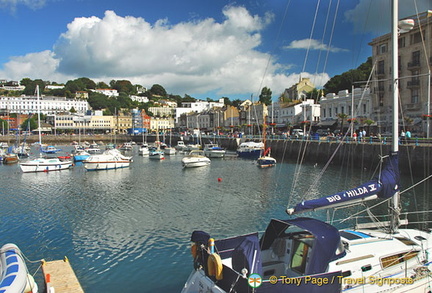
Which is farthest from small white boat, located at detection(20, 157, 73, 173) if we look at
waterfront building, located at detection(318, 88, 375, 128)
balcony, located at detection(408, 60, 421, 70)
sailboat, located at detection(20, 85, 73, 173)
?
balcony, located at detection(408, 60, 421, 70)

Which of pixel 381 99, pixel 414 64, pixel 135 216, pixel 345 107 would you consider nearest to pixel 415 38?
pixel 414 64

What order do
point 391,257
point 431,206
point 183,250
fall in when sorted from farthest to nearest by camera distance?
point 431,206, point 183,250, point 391,257

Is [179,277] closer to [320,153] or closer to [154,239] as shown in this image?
[154,239]

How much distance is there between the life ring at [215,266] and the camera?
9.06m

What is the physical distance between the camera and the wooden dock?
35.7 feet

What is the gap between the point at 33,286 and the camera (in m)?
10.6

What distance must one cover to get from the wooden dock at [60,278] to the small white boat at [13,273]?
60 cm

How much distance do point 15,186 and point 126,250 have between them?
84.0 ft

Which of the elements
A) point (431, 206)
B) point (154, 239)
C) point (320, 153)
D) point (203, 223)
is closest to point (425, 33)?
point (320, 153)

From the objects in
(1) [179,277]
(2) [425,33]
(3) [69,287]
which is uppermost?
(2) [425,33]

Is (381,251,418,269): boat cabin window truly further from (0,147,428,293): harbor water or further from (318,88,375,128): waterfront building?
(318,88,375,128): waterfront building

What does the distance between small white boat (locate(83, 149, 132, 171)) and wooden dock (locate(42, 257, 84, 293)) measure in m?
38.4

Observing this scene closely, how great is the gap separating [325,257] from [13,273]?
28.2 feet

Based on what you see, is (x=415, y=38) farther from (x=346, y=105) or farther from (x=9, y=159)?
(x=9, y=159)
